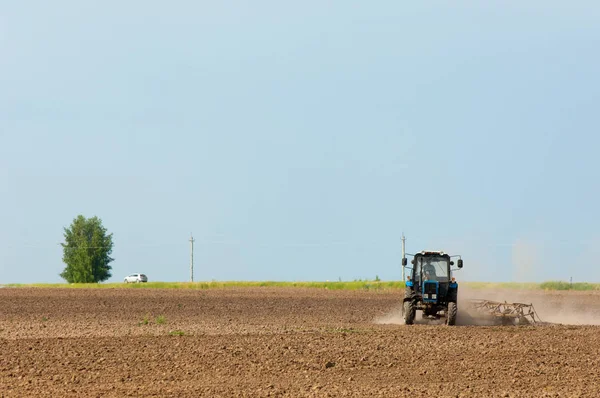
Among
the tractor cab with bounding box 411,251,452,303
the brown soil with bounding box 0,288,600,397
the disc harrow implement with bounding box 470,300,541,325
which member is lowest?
the brown soil with bounding box 0,288,600,397

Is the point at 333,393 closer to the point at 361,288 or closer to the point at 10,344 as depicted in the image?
the point at 10,344

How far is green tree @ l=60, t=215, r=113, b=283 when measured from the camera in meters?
113

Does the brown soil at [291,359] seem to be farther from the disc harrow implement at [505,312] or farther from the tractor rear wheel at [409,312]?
the disc harrow implement at [505,312]

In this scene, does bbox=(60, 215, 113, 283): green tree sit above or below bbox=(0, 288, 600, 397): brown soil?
above

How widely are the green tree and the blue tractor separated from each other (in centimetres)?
8647

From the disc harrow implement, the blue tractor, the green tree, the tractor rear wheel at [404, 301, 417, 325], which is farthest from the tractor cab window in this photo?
the green tree

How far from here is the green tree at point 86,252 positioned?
4459 inches

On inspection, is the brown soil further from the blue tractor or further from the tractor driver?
the tractor driver

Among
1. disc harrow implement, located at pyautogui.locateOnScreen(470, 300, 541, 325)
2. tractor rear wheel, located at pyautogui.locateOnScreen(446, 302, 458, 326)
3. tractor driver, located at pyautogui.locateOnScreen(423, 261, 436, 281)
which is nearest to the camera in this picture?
tractor rear wheel, located at pyautogui.locateOnScreen(446, 302, 458, 326)

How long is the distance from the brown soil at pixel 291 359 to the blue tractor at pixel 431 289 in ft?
3.29

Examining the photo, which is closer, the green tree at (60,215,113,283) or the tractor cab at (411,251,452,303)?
the tractor cab at (411,251,452,303)

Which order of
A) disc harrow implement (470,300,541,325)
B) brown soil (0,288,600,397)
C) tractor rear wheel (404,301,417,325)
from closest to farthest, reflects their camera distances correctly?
brown soil (0,288,600,397)
tractor rear wheel (404,301,417,325)
disc harrow implement (470,300,541,325)

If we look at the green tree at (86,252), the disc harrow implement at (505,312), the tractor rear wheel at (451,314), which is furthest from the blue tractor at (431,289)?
the green tree at (86,252)

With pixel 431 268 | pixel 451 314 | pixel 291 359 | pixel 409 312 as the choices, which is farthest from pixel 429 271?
pixel 291 359
